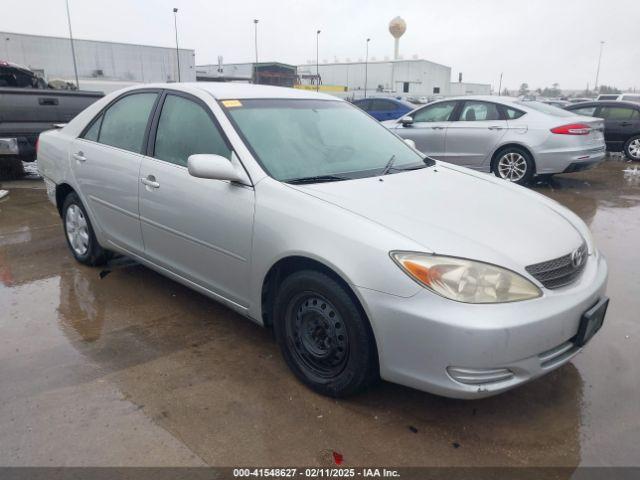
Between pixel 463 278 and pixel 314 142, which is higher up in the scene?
pixel 314 142

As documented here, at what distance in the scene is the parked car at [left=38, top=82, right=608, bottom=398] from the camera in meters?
2.21

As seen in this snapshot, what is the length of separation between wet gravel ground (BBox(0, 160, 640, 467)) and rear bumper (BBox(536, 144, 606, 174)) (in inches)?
176

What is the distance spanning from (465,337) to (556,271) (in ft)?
2.17

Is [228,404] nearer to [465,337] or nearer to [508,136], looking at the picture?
[465,337]

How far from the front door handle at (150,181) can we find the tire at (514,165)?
20.9 feet

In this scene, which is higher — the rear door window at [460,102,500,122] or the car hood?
the rear door window at [460,102,500,122]

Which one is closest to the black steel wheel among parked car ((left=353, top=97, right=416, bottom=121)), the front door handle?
the front door handle

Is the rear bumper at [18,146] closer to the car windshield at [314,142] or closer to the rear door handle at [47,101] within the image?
the rear door handle at [47,101]

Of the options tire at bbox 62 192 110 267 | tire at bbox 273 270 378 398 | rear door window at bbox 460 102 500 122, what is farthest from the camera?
rear door window at bbox 460 102 500 122

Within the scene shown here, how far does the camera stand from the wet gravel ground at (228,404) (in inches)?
89.4

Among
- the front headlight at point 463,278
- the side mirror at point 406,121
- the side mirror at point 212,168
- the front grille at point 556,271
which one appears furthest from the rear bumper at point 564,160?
the side mirror at point 212,168

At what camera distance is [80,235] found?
14.8ft

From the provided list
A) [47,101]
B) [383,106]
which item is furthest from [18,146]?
[383,106]

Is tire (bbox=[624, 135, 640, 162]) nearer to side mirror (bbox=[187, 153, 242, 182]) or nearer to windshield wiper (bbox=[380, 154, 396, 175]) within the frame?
windshield wiper (bbox=[380, 154, 396, 175])
